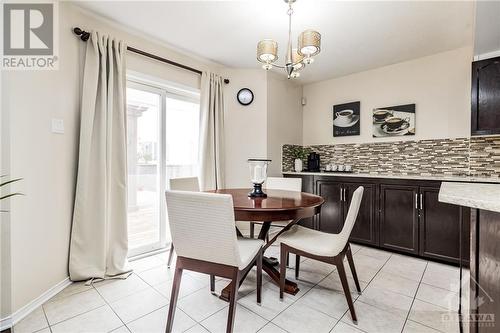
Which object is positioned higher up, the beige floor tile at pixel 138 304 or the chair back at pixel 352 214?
the chair back at pixel 352 214

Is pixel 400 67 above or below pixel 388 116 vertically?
above

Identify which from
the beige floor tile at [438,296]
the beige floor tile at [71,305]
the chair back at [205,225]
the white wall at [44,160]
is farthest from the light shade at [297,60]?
the beige floor tile at [71,305]

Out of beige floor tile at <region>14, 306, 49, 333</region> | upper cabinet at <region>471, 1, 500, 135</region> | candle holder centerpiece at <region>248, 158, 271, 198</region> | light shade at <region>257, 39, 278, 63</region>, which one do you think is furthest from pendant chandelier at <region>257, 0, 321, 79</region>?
beige floor tile at <region>14, 306, 49, 333</region>

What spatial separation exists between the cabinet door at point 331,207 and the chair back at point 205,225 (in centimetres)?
220

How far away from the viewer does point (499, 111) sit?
2326 mm

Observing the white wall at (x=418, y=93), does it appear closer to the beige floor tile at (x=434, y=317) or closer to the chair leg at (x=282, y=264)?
the beige floor tile at (x=434, y=317)

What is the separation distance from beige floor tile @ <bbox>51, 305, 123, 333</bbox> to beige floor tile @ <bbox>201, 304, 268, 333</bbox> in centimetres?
59

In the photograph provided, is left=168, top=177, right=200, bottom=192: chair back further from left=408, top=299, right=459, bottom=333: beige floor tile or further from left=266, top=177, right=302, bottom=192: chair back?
left=408, top=299, right=459, bottom=333: beige floor tile

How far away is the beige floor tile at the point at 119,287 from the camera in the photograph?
1.92 m

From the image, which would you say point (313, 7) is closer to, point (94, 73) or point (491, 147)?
point (94, 73)

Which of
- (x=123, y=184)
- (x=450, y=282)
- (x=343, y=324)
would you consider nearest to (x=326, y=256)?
(x=343, y=324)

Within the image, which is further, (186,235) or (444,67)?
(444,67)

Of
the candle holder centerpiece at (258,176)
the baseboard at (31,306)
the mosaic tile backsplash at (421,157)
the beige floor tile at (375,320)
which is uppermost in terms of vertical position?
the mosaic tile backsplash at (421,157)

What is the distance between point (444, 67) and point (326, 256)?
9.33 feet
